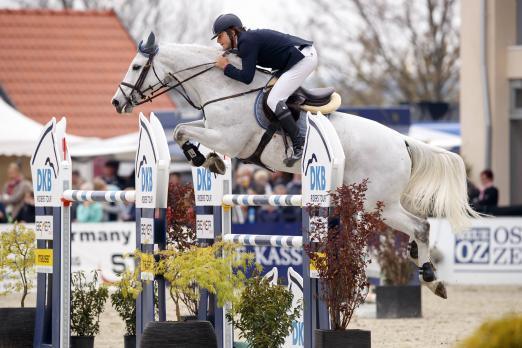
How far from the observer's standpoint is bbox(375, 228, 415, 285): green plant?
41.2ft

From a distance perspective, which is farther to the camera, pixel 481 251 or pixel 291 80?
pixel 481 251

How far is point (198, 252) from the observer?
22.5 ft

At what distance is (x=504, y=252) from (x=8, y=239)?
879 cm

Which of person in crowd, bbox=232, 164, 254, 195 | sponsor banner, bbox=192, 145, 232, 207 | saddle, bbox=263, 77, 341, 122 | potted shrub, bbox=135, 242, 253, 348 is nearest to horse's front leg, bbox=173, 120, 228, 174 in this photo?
sponsor banner, bbox=192, 145, 232, 207

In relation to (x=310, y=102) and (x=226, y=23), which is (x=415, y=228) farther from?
(x=226, y=23)

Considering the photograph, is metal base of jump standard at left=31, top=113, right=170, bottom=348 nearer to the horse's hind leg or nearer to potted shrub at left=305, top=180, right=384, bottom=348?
potted shrub at left=305, top=180, right=384, bottom=348

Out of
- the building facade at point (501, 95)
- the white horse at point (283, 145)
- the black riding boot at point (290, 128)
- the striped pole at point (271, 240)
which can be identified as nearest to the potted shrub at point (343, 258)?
the striped pole at point (271, 240)

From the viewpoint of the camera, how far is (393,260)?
12.6 m

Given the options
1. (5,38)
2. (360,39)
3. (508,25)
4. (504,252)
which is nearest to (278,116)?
(504,252)

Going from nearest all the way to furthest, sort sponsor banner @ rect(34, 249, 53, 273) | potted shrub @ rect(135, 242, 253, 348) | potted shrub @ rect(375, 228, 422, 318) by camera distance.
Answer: potted shrub @ rect(135, 242, 253, 348) < sponsor banner @ rect(34, 249, 53, 273) < potted shrub @ rect(375, 228, 422, 318)

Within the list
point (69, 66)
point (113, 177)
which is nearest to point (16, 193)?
point (113, 177)

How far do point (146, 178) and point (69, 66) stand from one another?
16.4m

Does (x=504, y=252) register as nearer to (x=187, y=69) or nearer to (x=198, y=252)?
(x=187, y=69)

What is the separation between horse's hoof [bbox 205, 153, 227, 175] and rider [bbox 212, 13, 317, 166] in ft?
1.70
